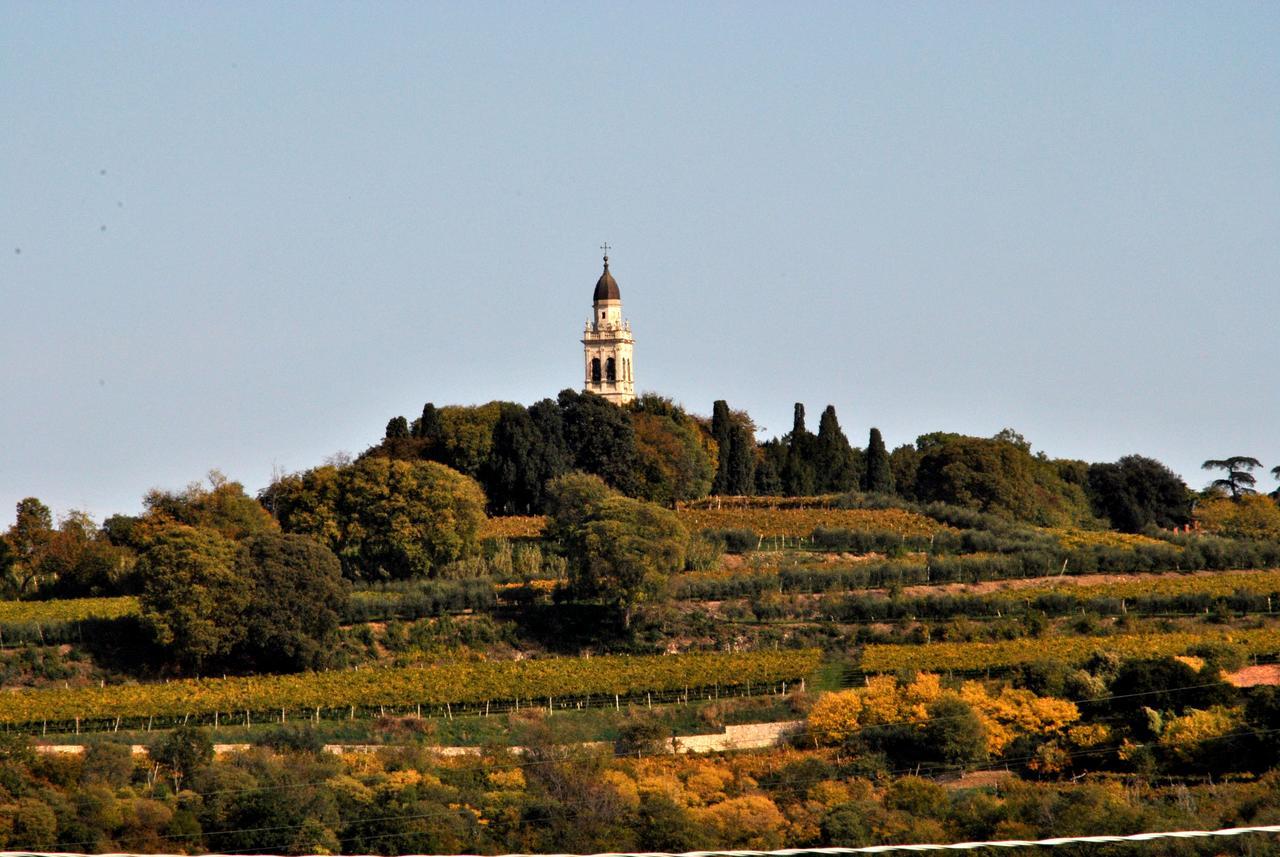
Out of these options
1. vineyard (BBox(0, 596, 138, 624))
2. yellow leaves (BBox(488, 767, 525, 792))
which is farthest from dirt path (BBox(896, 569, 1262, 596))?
yellow leaves (BBox(488, 767, 525, 792))

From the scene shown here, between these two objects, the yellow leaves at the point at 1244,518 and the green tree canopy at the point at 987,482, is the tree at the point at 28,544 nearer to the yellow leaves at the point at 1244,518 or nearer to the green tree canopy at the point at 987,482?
the green tree canopy at the point at 987,482

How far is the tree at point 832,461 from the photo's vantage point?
105250 mm

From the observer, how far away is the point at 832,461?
106125mm

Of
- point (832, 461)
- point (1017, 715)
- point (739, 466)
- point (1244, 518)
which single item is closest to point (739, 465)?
point (739, 466)

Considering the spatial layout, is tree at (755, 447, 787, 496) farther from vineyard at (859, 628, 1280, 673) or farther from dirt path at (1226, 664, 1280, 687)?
dirt path at (1226, 664, 1280, 687)

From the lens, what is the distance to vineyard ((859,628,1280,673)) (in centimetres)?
6388

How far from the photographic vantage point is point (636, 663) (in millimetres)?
66250

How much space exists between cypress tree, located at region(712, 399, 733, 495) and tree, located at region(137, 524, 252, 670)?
122ft

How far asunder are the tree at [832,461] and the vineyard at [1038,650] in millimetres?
37921

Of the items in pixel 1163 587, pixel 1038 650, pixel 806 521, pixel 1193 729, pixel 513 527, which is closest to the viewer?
pixel 1193 729

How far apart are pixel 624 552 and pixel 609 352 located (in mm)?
43887

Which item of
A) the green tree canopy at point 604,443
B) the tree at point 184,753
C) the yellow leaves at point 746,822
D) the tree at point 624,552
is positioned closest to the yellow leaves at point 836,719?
the yellow leaves at point 746,822

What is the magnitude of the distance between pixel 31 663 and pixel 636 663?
53.1ft

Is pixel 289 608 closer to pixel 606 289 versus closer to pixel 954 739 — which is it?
pixel 954 739
